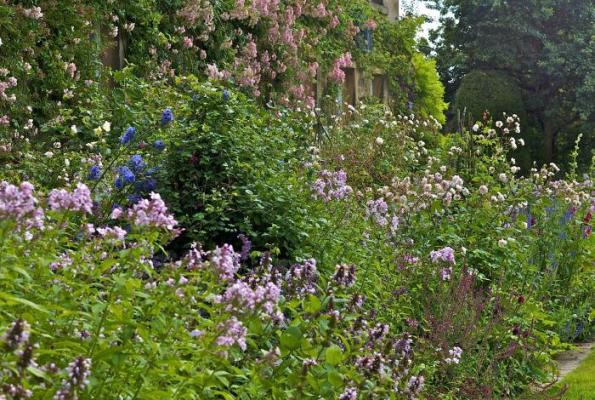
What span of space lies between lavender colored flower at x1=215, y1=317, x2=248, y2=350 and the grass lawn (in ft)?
9.22

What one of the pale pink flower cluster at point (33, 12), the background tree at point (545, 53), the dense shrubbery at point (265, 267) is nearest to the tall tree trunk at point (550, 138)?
the background tree at point (545, 53)

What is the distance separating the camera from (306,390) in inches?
95.4

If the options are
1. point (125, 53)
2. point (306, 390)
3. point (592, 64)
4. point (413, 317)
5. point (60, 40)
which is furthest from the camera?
point (592, 64)

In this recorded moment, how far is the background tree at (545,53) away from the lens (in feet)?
70.8

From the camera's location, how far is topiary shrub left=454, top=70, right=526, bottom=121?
21.0 m

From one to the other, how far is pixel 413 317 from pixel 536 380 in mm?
767

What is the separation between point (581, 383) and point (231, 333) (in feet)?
10.9

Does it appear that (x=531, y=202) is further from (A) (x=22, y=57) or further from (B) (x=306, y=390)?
(B) (x=306, y=390)

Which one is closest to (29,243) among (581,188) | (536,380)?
(536,380)

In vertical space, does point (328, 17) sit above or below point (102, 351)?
above

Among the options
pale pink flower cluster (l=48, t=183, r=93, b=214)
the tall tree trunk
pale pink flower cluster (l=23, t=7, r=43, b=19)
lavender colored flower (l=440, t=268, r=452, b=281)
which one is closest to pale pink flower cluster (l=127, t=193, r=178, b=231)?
pale pink flower cluster (l=48, t=183, r=93, b=214)

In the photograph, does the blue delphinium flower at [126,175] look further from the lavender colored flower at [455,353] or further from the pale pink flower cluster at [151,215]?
the pale pink flower cluster at [151,215]

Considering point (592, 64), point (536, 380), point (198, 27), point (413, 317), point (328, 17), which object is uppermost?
point (592, 64)

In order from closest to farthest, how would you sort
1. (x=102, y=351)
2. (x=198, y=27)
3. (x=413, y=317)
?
1. (x=102, y=351)
2. (x=413, y=317)
3. (x=198, y=27)
